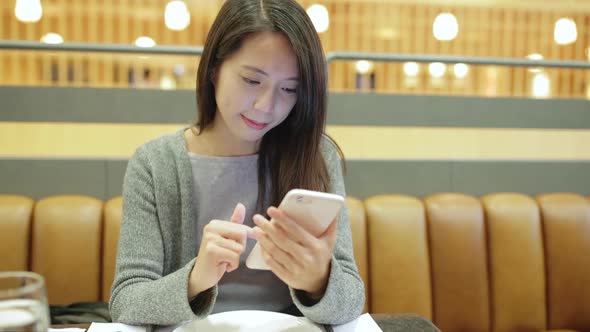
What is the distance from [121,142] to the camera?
2.01 m

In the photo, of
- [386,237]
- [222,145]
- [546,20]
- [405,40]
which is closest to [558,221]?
[386,237]

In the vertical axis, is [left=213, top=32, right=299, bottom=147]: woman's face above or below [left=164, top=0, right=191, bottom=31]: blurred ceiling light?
below

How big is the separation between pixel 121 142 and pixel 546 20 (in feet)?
26.0

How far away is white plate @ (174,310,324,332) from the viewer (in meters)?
0.83

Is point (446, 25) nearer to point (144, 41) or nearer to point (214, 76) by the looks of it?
point (144, 41)

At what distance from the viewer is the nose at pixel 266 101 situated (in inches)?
37.7

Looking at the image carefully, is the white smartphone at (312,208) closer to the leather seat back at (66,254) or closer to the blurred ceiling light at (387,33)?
the leather seat back at (66,254)

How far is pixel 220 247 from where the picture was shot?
83cm

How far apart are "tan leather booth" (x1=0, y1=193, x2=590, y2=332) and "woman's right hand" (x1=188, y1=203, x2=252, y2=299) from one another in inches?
32.0

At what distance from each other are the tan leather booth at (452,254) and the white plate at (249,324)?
0.81 metres

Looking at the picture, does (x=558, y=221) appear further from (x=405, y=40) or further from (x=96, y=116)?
(x=405, y=40)

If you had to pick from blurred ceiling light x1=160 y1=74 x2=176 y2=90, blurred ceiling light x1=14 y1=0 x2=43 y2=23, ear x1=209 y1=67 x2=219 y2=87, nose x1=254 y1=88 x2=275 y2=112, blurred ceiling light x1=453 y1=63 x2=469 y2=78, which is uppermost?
blurred ceiling light x1=14 y1=0 x2=43 y2=23

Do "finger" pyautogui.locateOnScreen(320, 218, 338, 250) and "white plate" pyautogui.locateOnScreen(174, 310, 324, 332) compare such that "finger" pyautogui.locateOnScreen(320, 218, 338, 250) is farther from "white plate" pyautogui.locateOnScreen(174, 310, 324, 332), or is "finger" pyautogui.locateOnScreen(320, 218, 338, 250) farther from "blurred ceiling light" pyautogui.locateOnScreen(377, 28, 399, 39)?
"blurred ceiling light" pyautogui.locateOnScreen(377, 28, 399, 39)

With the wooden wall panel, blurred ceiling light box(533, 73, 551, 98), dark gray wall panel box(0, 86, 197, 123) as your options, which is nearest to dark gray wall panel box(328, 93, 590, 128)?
dark gray wall panel box(0, 86, 197, 123)
